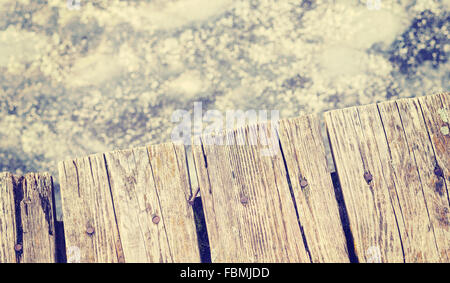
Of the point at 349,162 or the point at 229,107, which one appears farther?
the point at 229,107

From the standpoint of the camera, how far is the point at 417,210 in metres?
1.82

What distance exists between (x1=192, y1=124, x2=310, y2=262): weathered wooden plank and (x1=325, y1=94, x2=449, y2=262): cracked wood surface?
1.03 ft

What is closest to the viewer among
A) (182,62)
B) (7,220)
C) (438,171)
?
(438,171)

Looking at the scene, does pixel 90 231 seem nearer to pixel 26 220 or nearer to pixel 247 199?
pixel 26 220

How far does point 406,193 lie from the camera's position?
183 cm

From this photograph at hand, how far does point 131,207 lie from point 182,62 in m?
1.19

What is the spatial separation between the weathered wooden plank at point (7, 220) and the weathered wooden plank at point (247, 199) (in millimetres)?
1034

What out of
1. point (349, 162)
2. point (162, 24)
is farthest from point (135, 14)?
point (349, 162)

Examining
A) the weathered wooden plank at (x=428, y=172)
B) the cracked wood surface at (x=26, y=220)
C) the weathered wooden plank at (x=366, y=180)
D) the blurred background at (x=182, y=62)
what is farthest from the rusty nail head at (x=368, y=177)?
the cracked wood surface at (x=26, y=220)

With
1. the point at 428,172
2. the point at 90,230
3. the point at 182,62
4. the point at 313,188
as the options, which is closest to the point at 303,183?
the point at 313,188

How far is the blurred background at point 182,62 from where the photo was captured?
2.56 m

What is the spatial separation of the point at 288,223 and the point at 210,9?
1658mm

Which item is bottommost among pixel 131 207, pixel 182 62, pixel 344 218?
pixel 344 218

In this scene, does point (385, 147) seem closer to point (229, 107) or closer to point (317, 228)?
point (317, 228)
